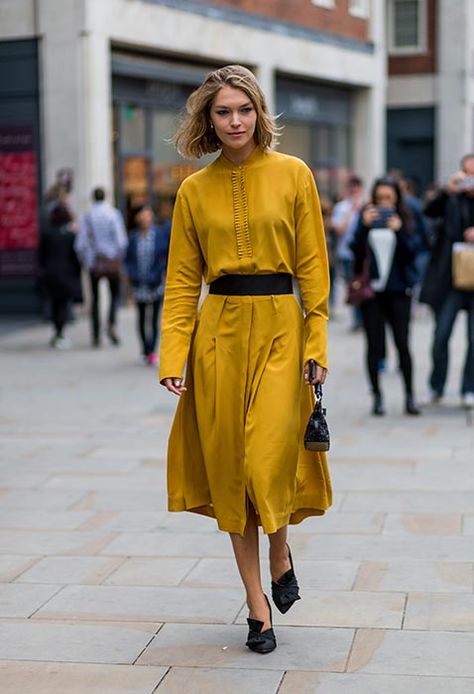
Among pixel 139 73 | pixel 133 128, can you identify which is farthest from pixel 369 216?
pixel 133 128

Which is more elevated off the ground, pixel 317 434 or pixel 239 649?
pixel 317 434

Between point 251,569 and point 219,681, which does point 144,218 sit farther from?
point 219,681

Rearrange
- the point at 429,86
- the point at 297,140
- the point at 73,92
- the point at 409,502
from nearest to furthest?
the point at 409,502 < the point at 73,92 < the point at 297,140 < the point at 429,86

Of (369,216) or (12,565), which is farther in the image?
(369,216)

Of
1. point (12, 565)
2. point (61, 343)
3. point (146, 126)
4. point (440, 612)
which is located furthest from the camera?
point (146, 126)

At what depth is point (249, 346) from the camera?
4.77 metres

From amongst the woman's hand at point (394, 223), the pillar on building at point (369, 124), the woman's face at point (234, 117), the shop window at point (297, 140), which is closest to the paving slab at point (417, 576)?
the woman's face at point (234, 117)

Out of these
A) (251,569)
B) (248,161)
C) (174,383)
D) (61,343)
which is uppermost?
(248,161)

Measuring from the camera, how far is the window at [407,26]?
116 ft

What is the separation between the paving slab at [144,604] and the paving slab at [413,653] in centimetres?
61

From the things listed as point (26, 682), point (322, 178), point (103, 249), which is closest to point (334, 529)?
point (26, 682)

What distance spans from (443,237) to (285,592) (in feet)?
19.6

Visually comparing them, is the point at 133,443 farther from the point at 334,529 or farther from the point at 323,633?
the point at 323,633

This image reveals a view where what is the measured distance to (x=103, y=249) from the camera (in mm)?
15078
